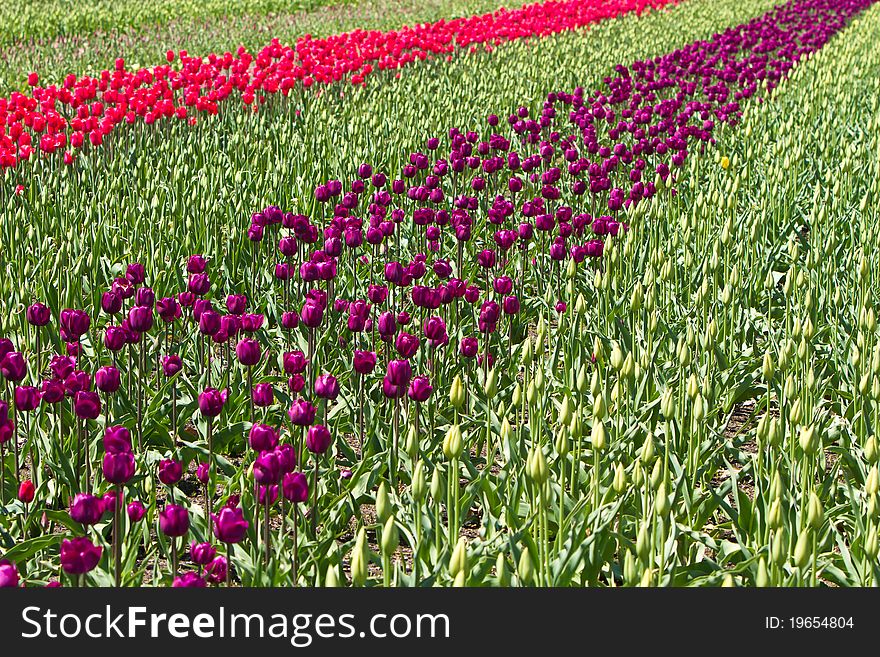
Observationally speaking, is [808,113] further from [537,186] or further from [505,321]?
[505,321]

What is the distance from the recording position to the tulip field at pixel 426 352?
2.68 meters

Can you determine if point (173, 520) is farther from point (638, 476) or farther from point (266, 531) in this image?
point (638, 476)

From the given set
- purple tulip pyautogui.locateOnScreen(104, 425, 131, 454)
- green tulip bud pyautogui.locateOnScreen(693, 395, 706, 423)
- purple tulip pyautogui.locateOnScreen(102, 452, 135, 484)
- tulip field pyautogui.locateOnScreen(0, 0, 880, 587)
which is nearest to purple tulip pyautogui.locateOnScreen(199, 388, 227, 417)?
tulip field pyautogui.locateOnScreen(0, 0, 880, 587)

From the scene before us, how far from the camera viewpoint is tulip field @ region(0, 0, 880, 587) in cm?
268

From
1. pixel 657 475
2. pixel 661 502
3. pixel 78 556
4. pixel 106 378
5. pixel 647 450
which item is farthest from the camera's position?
pixel 106 378

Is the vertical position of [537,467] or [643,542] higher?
[537,467]

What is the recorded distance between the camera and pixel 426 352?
4.20 meters

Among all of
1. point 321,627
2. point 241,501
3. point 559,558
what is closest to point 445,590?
point 321,627

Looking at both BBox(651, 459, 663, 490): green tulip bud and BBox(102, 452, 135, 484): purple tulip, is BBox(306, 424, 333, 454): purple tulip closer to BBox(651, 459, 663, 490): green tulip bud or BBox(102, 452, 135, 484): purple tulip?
BBox(102, 452, 135, 484): purple tulip

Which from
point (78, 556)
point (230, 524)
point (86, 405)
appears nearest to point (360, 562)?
point (230, 524)

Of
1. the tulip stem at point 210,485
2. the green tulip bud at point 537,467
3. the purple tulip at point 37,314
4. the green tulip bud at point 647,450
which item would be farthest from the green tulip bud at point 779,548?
the purple tulip at point 37,314

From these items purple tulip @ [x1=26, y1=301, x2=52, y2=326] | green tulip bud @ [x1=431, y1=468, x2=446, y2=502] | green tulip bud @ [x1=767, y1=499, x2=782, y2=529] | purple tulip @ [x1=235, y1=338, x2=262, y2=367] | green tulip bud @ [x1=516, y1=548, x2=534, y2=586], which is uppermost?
purple tulip @ [x1=26, y1=301, x2=52, y2=326]

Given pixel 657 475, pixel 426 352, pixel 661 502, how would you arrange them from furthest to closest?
pixel 426 352, pixel 657 475, pixel 661 502

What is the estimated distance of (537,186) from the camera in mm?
7426
